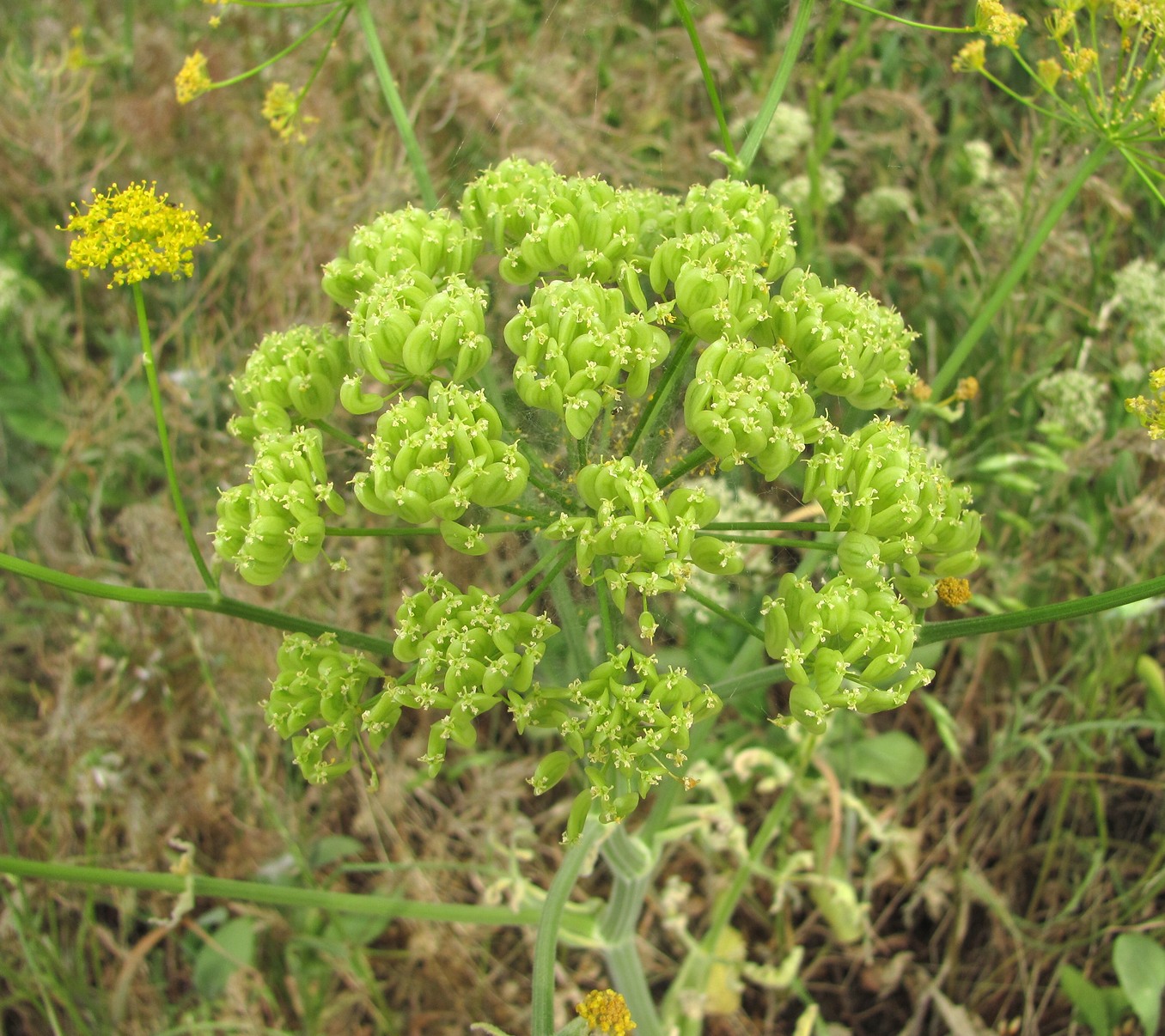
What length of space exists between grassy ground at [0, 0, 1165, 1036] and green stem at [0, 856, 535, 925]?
1.44ft

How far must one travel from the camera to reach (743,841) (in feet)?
11.1

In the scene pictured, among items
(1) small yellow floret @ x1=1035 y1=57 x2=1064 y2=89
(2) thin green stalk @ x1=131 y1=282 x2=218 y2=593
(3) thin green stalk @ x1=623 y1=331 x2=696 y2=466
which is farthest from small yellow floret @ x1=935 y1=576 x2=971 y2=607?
(2) thin green stalk @ x1=131 y1=282 x2=218 y2=593

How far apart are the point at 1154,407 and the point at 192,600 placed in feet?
7.25

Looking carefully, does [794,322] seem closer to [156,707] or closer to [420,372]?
[420,372]

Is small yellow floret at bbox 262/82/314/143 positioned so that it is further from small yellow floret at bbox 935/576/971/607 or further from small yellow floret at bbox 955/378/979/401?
small yellow floret at bbox 935/576/971/607

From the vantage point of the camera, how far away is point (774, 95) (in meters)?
2.41

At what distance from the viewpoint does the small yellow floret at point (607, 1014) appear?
2.00 m

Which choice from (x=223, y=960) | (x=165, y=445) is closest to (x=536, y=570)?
(x=165, y=445)

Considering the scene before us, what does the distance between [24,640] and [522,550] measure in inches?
111

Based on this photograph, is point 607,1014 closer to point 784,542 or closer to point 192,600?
point 784,542

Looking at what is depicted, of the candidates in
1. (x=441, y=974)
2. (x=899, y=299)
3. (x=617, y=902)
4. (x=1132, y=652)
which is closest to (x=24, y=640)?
(x=441, y=974)

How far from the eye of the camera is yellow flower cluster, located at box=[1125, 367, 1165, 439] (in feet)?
6.70

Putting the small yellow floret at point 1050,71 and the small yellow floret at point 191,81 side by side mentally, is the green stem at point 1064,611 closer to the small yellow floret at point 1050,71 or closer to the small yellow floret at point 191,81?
the small yellow floret at point 1050,71

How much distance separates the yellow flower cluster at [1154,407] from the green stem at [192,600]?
1754 mm
